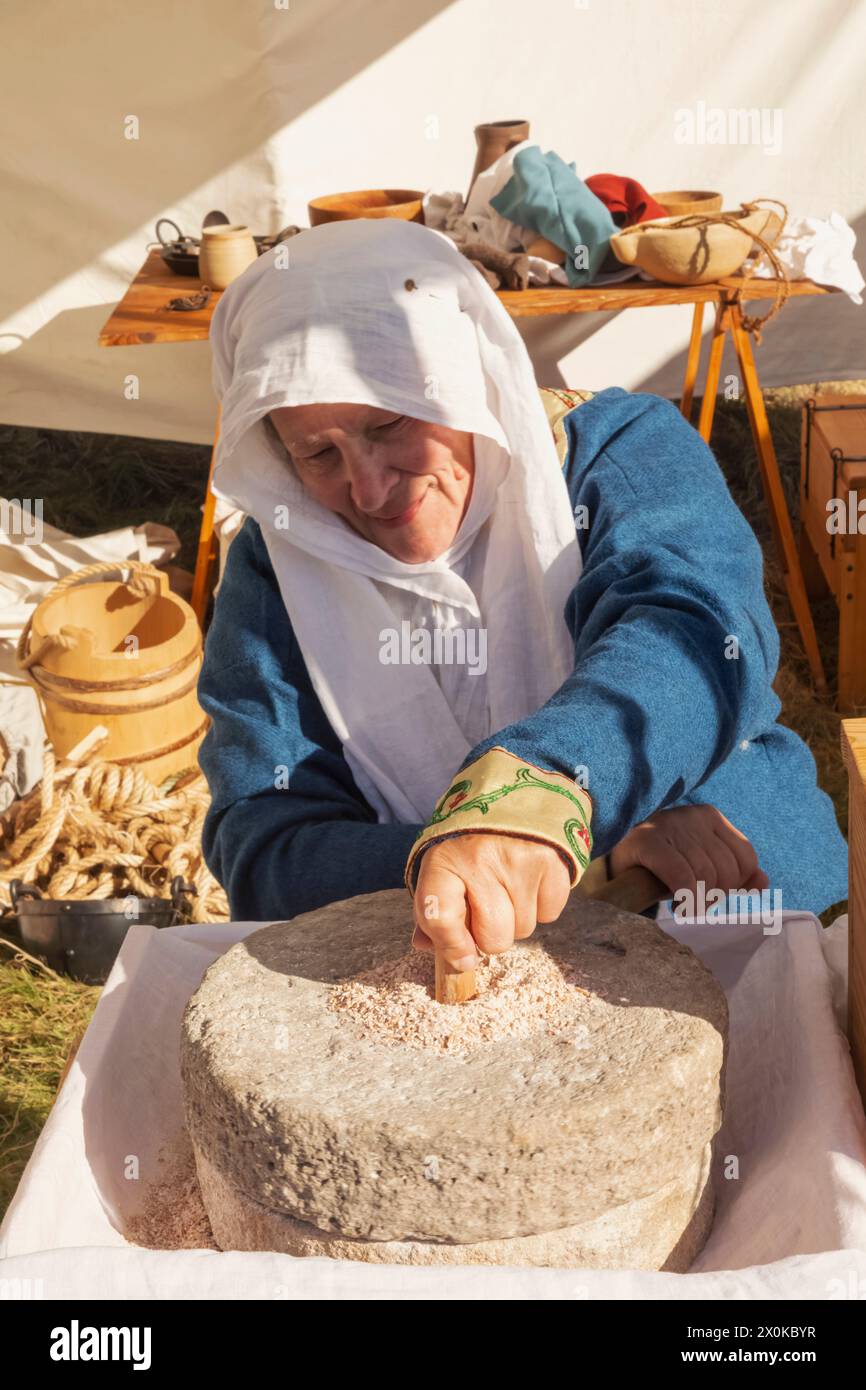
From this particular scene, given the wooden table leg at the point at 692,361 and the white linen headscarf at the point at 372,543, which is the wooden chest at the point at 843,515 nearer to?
the wooden table leg at the point at 692,361

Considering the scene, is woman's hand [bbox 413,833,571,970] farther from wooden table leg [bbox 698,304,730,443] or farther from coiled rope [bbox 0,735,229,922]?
wooden table leg [bbox 698,304,730,443]

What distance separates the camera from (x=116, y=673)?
384cm

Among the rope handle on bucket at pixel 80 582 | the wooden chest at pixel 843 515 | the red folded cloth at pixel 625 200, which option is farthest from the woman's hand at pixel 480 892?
the red folded cloth at pixel 625 200

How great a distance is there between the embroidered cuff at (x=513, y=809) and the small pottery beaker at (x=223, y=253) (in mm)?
3697

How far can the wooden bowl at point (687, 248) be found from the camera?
A: 4355mm

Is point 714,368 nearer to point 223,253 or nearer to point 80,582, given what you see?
point 223,253

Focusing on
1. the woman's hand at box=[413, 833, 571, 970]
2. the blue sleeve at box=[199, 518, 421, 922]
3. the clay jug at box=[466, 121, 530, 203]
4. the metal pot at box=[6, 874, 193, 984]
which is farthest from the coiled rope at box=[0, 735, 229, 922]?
the clay jug at box=[466, 121, 530, 203]

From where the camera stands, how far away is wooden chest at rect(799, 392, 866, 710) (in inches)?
171

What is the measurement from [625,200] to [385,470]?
3.31 metres

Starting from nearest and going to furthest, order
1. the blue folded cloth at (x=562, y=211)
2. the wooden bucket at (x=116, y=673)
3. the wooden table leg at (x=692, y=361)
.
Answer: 1. the wooden bucket at (x=116, y=673)
2. the blue folded cloth at (x=562, y=211)
3. the wooden table leg at (x=692, y=361)

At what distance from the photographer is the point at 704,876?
5.37 feet

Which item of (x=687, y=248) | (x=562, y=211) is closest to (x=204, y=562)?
(x=562, y=211)

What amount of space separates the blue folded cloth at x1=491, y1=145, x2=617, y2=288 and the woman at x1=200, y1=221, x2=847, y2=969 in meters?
2.63

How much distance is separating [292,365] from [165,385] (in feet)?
14.1
